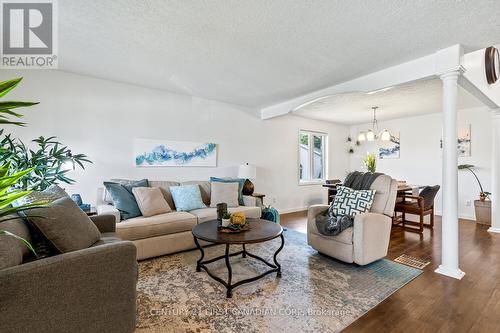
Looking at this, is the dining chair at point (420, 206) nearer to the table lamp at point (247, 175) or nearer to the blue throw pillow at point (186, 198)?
the table lamp at point (247, 175)

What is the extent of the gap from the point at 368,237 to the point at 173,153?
124 inches

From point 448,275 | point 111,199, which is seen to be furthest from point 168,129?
point 448,275

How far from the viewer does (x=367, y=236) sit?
2469 mm

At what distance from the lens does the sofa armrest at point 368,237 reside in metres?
2.45

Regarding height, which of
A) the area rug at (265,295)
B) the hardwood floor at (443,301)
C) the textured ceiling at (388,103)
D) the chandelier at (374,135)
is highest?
the textured ceiling at (388,103)

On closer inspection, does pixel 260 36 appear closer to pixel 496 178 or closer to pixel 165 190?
pixel 165 190

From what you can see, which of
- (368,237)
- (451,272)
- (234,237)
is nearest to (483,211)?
(451,272)

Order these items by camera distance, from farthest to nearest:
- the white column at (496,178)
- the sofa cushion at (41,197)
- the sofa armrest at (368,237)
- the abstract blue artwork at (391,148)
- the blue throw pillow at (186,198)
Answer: the abstract blue artwork at (391,148)
the white column at (496,178)
the blue throw pillow at (186,198)
the sofa armrest at (368,237)
the sofa cushion at (41,197)

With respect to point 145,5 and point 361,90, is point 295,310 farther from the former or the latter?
point 361,90

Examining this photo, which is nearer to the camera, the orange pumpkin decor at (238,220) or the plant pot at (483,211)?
the orange pumpkin decor at (238,220)

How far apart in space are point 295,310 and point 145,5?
8.76ft

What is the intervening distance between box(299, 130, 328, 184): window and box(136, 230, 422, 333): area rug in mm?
3456

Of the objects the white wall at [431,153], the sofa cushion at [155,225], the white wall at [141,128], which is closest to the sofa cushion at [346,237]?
the sofa cushion at [155,225]

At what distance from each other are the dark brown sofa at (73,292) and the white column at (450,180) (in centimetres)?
299
